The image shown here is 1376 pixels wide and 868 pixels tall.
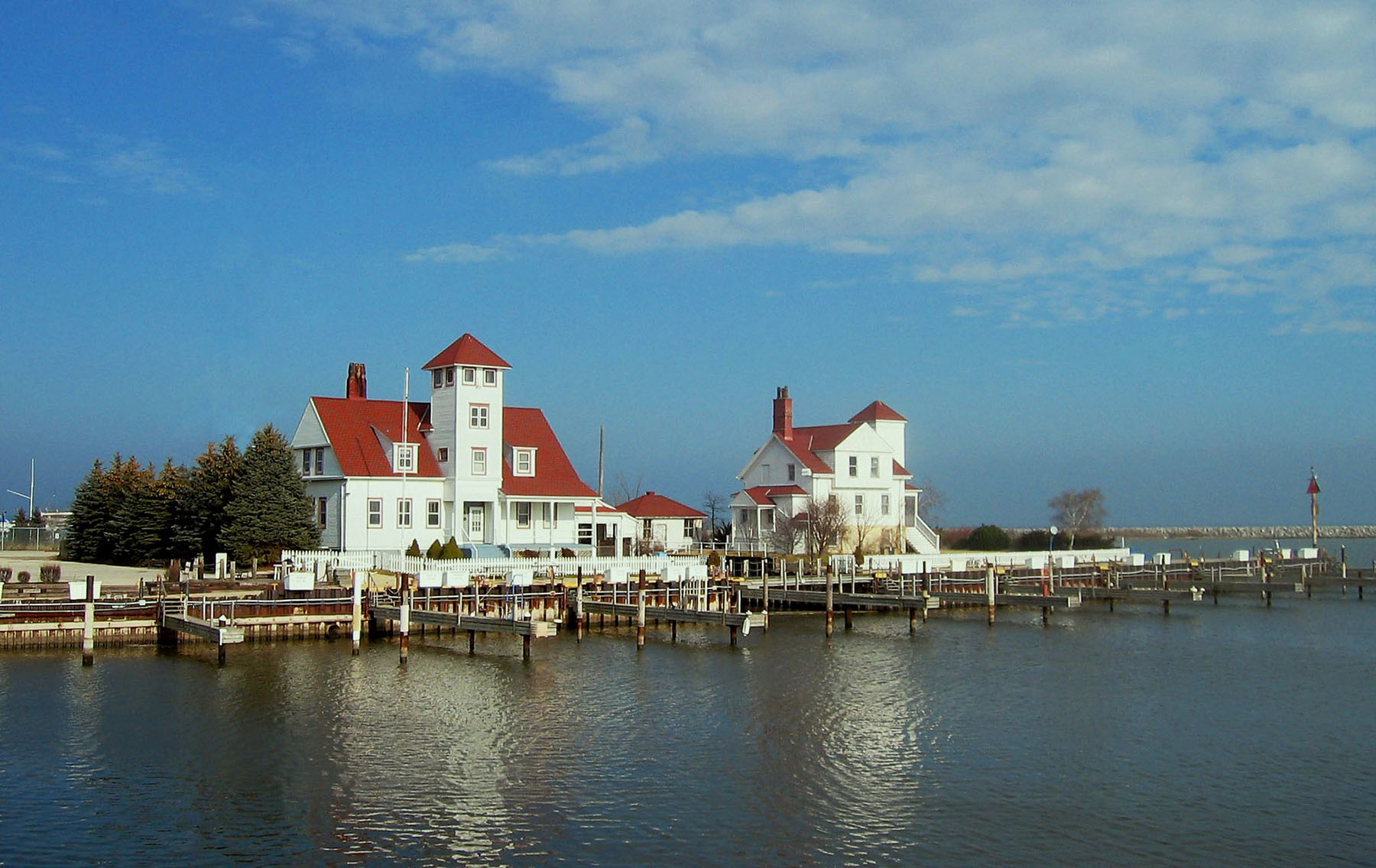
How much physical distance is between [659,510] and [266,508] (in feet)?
78.0

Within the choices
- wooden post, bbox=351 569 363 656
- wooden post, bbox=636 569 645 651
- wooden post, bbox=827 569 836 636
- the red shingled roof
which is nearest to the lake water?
wooden post, bbox=351 569 363 656

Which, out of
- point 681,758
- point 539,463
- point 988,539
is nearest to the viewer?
point 681,758

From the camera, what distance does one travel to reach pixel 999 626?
4647 centimetres

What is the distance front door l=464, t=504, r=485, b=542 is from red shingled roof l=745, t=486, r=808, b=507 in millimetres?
17882

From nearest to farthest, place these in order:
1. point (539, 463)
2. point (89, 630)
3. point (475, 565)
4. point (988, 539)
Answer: point (89, 630), point (475, 565), point (539, 463), point (988, 539)

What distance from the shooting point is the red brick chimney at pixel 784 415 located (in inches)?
2761

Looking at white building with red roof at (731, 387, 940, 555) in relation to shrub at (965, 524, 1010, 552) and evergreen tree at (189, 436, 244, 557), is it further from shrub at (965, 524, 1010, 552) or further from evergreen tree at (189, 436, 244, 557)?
evergreen tree at (189, 436, 244, 557)

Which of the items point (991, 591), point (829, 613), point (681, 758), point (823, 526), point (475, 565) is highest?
point (823, 526)

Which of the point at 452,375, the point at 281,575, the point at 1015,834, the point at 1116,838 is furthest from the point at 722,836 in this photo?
the point at 452,375

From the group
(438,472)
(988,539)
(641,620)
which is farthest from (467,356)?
(988,539)

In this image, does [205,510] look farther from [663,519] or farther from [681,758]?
[681,758]

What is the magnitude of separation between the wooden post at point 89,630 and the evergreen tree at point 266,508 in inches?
556

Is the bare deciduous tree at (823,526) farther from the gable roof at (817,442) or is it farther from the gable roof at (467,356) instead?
the gable roof at (467,356)

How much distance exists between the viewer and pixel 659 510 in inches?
2645
